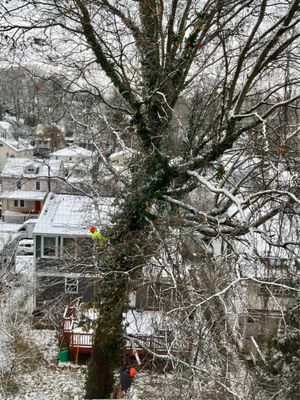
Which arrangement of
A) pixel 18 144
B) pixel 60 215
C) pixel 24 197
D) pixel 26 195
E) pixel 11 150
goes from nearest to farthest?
pixel 60 215 → pixel 24 197 → pixel 26 195 → pixel 11 150 → pixel 18 144

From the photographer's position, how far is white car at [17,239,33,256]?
2200 cm

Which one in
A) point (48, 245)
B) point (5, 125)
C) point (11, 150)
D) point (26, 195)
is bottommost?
point (48, 245)

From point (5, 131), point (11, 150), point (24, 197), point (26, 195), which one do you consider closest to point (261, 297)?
point (24, 197)

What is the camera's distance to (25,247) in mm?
22734

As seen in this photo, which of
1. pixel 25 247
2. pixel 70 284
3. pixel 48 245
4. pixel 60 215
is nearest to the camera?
pixel 70 284

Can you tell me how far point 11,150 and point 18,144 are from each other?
1471 millimetres

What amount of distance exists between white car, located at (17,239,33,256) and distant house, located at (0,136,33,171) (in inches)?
601

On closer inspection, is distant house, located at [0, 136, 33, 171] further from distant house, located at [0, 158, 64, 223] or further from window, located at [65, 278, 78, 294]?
window, located at [65, 278, 78, 294]

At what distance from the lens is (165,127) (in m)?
6.56

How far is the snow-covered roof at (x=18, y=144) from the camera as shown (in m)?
37.0

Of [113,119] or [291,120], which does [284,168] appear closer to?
[291,120]

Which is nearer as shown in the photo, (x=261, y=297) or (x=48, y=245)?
(x=261, y=297)

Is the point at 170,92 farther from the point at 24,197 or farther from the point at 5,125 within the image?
the point at 5,125

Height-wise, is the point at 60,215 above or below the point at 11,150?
below
